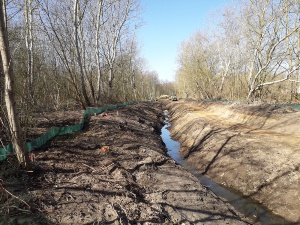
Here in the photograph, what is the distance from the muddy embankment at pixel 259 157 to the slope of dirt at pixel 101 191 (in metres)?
1.67

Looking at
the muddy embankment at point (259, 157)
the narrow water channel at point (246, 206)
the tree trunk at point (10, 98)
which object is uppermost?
the tree trunk at point (10, 98)

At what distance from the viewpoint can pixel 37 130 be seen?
8336 millimetres

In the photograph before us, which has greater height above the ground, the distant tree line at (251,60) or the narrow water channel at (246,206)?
the distant tree line at (251,60)

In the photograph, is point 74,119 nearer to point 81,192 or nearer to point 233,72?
point 81,192

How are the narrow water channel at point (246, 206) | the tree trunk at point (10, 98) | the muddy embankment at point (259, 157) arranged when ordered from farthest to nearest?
the muddy embankment at point (259, 157)
the narrow water channel at point (246, 206)
the tree trunk at point (10, 98)

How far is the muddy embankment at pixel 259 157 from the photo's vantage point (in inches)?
240

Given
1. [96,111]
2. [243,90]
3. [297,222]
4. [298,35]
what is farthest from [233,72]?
[297,222]

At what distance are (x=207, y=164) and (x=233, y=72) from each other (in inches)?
1012

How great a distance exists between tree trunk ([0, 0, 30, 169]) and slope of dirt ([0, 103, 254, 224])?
0.45 meters

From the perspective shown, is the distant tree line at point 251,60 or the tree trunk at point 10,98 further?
the distant tree line at point 251,60

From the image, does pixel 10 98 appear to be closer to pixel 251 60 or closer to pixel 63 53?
pixel 63 53

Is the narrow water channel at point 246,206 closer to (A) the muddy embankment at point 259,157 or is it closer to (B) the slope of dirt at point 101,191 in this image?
(A) the muddy embankment at point 259,157

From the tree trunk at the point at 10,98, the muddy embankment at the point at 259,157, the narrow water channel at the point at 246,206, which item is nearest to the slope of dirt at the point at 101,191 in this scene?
the tree trunk at the point at 10,98

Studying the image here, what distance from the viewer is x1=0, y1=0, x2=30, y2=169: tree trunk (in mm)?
3883
